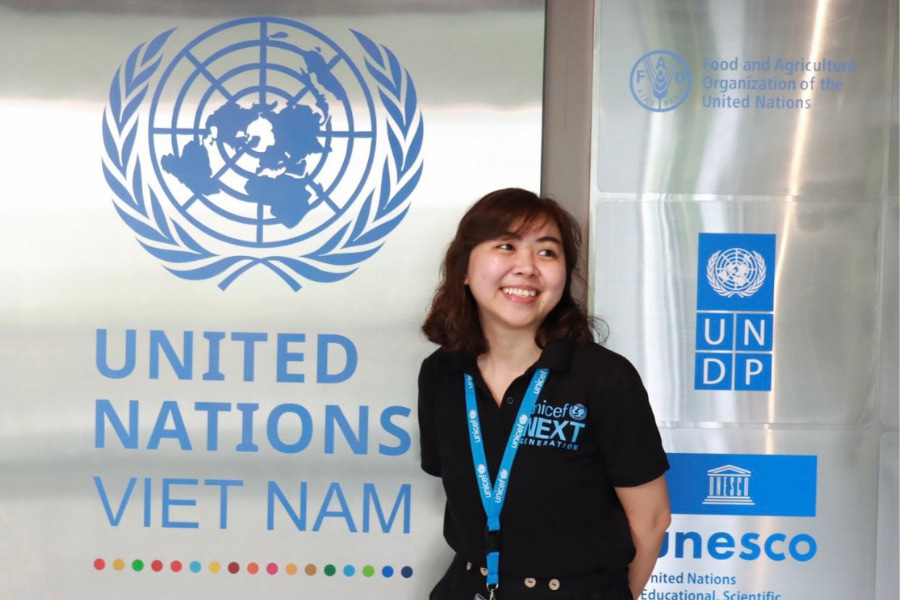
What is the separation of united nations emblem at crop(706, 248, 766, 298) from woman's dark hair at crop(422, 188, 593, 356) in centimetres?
78

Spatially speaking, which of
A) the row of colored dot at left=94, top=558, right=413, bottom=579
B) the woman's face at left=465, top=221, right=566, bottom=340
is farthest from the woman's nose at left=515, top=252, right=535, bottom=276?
the row of colored dot at left=94, top=558, right=413, bottom=579

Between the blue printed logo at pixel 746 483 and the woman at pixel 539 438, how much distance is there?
796mm

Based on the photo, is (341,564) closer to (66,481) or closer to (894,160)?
(66,481)

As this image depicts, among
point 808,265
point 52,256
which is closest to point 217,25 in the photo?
point 52,256

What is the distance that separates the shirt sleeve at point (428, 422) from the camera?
1.94 metres

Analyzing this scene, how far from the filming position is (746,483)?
2592 millimetres

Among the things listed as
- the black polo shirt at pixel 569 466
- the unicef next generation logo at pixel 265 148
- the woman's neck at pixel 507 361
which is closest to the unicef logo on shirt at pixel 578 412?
the black polo shirt at pixel 569 466

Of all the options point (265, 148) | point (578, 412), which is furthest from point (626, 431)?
point (265, 148)

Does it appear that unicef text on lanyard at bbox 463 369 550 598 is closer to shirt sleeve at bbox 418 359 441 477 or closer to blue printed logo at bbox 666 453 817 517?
shirt sleeve at bbox 418 359 441 477

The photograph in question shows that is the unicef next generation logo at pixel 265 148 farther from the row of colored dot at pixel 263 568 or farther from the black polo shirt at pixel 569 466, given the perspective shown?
the black polo shirt at pixel 569 466

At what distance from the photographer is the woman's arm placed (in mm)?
1754

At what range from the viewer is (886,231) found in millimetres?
2557

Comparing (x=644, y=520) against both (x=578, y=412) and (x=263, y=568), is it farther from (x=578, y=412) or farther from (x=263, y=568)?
(x=263, y=568)

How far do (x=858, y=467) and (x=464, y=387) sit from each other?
134cm
